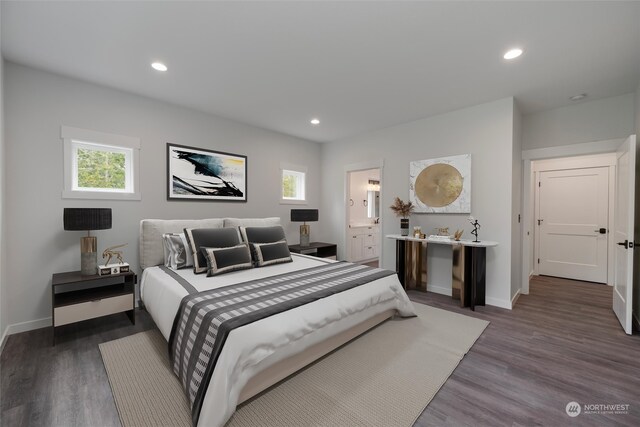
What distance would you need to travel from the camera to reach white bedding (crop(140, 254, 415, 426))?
152 centimetres

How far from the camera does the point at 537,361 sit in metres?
2.27

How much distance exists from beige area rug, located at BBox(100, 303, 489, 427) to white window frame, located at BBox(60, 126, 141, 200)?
5.44 feet

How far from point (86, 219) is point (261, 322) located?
7.36 ft

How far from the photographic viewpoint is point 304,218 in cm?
495

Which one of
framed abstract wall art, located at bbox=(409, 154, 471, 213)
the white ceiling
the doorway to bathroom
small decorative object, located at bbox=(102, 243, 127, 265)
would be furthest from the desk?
small decorative object, located at bbox=(102, 243, 127, 265)

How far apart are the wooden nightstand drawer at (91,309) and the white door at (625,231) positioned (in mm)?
5175

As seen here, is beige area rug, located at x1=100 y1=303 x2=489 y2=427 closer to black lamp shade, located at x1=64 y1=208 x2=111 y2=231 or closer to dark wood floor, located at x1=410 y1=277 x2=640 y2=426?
dark wood floor, located at x1=410 y1=277 x2=640 y2=426

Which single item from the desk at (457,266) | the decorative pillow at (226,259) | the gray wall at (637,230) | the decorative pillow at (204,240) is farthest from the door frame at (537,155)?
the decorative pillow at (204,240)

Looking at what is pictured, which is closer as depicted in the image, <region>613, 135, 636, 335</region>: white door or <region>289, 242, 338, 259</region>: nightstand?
<region>613, 135, 636, 335</region>: white door

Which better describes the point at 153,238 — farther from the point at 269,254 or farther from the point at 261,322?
the point at 261,322

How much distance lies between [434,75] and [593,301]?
386 cm

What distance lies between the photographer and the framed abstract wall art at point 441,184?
3.82 meters

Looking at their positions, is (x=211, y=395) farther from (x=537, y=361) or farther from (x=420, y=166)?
(x=420, y=166)

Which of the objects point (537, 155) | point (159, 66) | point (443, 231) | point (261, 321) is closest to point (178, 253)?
point (261, 321)
